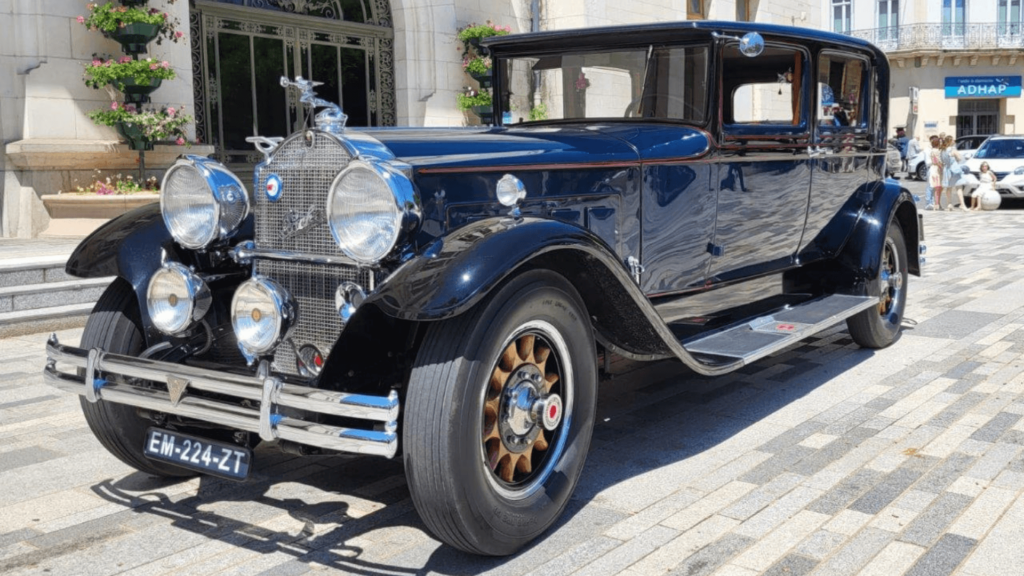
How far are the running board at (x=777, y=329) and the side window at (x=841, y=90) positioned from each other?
1.01 metres

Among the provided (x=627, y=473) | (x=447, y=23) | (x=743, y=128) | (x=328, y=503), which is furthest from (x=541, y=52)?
(x=447, y=23)

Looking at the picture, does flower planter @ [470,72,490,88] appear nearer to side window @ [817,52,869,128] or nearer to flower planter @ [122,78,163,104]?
flower planter @ [122,78,163,104]

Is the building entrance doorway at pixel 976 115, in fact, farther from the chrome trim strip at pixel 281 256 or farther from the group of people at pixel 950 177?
the chrome trim strip at pixel 281 256

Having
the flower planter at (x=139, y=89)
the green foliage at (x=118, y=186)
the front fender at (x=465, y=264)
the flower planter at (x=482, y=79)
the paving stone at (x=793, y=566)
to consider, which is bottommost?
the paving stone at (x=793, y=566)

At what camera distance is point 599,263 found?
3338 mm

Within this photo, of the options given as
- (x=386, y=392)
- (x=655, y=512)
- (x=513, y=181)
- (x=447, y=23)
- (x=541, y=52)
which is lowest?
(x=655, y=512)

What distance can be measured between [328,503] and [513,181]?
1.36 meters

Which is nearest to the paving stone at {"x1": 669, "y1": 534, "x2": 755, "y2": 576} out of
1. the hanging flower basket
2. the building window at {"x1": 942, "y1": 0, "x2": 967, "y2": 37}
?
the hanging flower basket

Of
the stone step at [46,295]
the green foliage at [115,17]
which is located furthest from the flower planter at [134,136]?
the stone step at [46,295]

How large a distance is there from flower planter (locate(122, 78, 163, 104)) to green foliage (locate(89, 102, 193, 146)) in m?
0.11

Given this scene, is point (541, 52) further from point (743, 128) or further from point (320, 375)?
point (320, 375)

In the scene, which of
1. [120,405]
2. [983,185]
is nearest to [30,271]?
[120,405]

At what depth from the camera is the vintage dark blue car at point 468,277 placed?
2834 millimetres

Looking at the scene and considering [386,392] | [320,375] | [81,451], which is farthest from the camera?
[81,451]
